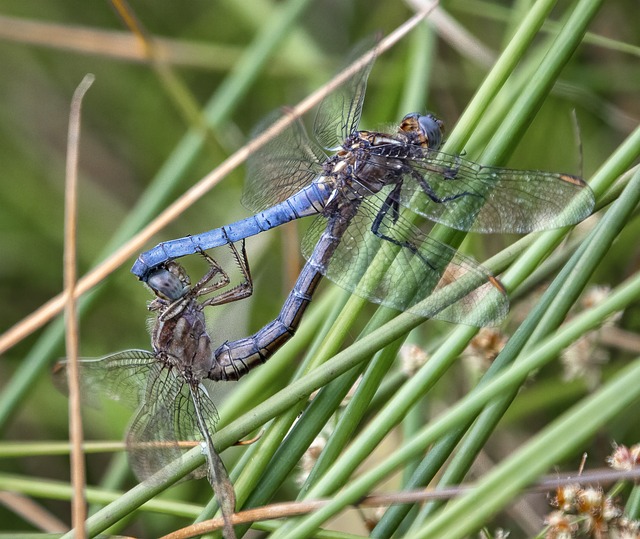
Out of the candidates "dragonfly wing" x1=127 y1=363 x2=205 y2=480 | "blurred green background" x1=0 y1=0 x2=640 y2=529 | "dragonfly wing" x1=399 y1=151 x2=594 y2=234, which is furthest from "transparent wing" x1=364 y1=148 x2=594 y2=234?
"blurred green background" x1=0 y1=0 x2=640 y2=529

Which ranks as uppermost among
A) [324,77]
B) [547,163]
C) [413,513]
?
[324,77]

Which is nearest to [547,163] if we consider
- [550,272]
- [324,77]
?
[324,77]

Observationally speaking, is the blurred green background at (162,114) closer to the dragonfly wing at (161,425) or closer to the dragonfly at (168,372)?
the dragonfly at (168,372)

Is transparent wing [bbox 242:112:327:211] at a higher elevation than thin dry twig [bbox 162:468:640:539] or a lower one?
higher

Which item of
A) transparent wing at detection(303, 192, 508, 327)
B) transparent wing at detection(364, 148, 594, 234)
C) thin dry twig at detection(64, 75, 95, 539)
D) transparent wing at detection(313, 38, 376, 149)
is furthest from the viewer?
transparent wing at detection(313, 38, 376, 149)

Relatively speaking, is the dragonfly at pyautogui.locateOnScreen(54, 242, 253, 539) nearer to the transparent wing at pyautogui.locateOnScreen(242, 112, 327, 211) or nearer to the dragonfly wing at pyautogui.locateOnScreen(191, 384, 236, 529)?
the dragonfly wing at pyautogui.locateOnScreen(191, 384, 236, 529)

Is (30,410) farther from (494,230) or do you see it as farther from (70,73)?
(494,230)

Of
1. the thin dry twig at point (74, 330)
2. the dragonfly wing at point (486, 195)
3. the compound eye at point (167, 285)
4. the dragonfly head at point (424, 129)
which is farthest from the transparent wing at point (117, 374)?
the dragonfly head at point (424, 129)
